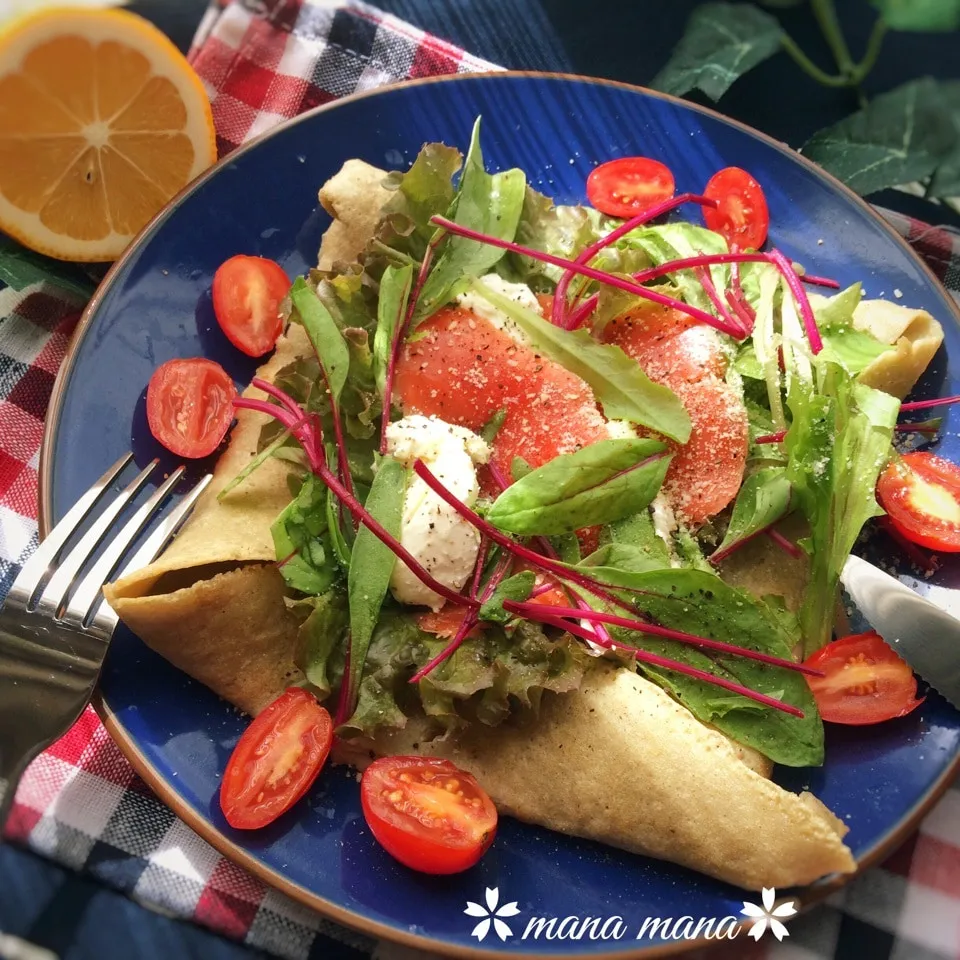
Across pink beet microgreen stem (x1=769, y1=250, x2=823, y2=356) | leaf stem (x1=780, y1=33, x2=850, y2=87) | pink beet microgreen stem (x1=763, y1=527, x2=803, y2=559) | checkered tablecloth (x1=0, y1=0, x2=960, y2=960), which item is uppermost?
leaf stem (x1=780, y1=33, x2=850, y2=87)

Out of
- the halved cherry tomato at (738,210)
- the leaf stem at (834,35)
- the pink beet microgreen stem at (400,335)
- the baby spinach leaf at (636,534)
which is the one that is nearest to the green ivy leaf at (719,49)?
the leaf stem at (834,35)

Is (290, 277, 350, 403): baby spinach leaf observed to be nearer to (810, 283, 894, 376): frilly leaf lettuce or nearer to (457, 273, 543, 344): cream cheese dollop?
(457, 273, 543, 344): cream cheese dollop

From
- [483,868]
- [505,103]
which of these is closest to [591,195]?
[505,103]

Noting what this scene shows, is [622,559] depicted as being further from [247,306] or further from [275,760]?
[247,306]

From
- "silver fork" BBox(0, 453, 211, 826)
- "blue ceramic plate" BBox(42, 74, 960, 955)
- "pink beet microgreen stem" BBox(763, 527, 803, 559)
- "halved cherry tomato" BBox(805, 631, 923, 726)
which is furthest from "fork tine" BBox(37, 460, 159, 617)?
"halved cherry tomato" BBox(805, 631, 923, 726)

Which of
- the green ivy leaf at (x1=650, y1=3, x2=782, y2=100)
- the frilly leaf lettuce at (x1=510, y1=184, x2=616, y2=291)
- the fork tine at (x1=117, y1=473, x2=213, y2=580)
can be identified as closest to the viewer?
the fork tine at (x1=117, y1=473, x2=213, y2=580)

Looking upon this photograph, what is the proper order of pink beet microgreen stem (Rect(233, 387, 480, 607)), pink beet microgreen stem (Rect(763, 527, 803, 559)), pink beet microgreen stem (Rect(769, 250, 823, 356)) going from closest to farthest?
pink beet microgreen stem (Rect(233, 387, 480, 607)), pink beet microgreen stem (Rect(763, 527, 803, 559)), pink beet microgreen stem (Rect(769, 250, 823, 356))

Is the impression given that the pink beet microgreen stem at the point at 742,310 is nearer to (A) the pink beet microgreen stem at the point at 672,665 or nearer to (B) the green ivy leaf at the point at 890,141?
(B) the green ivy leaf at the point at 890,141
